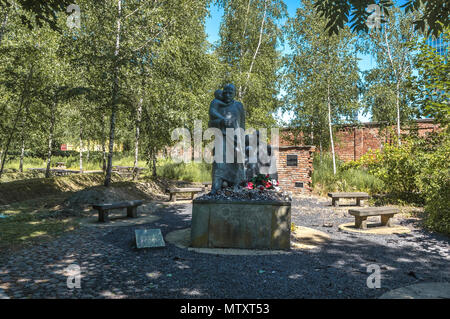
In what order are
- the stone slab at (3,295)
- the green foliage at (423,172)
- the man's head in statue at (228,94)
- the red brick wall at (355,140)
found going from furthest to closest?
the red brick wall at (355,140), the green foliage at (423,172), the man's head in statue at (228,94), the stone slab at (3,295)

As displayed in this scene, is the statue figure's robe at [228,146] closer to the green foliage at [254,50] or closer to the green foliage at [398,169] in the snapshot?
the green foliage at [398,169]

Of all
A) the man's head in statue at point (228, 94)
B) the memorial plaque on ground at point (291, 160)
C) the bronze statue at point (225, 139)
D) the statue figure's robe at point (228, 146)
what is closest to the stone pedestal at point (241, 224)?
the bronze statue at point (225, 139)

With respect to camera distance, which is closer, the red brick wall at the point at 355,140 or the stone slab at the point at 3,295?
the stone slab at the point at 3,295

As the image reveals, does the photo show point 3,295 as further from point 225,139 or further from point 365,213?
point 365,213

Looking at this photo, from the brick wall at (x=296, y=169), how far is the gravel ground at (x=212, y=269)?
8.06 m

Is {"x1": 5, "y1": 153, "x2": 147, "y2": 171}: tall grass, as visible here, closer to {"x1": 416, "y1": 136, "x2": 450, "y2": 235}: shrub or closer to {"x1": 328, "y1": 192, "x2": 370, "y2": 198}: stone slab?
{"x1": 328, "y1": 192, "x2": 370, "y2": 198}: stone slab

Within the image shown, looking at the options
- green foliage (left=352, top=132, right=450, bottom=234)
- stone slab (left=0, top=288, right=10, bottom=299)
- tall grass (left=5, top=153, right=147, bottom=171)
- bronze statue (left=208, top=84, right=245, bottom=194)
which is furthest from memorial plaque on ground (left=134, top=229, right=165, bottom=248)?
tall grass (left=5, top=153, right=147, bottom=171)

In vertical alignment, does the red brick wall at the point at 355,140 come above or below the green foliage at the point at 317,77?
below

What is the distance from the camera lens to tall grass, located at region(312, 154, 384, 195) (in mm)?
12703

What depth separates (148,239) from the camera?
16.6ft

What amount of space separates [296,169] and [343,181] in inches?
88.5

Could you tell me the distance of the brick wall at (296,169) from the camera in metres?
14.1

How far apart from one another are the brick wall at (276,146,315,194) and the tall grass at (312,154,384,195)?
2.09 feet

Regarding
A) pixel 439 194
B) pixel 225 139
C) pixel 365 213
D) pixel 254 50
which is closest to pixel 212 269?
pixel 225 139
